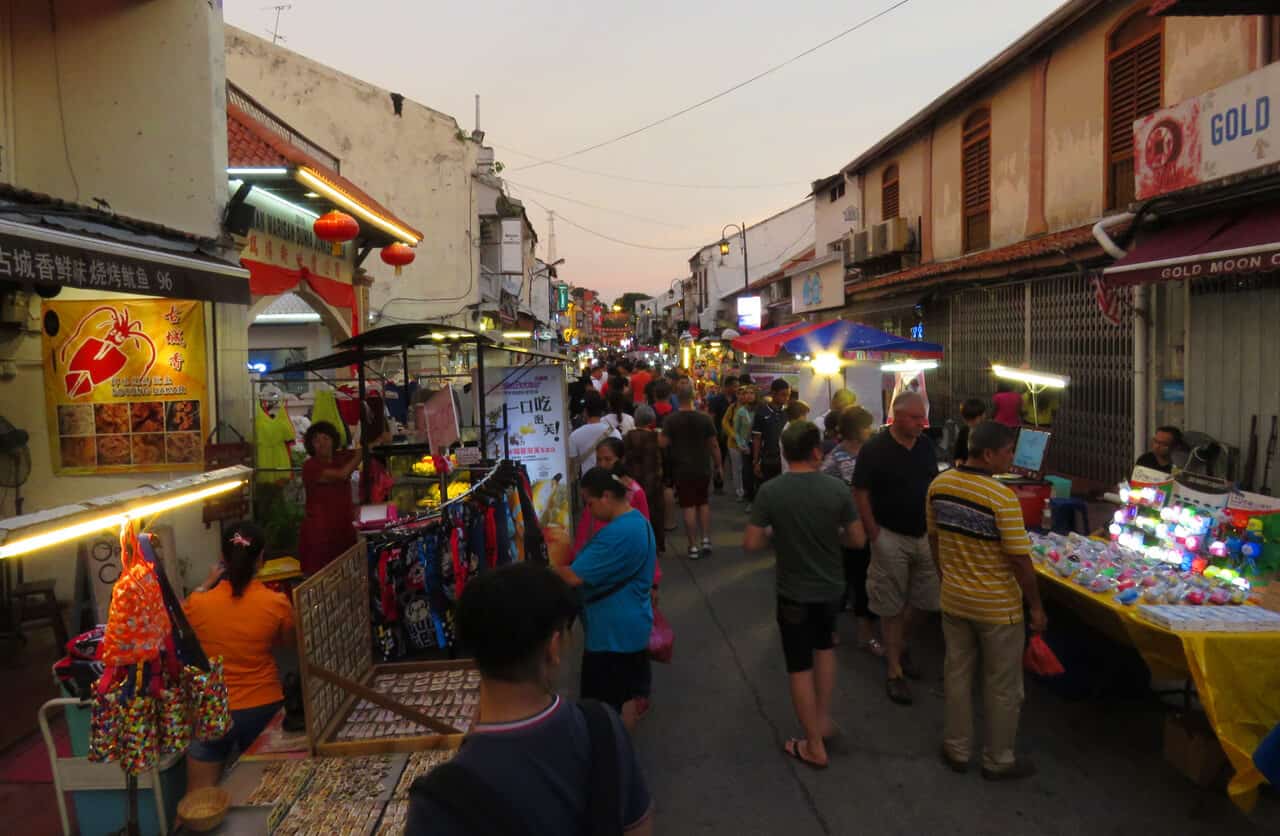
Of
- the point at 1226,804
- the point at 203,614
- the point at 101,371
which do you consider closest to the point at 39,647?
the point at 101,371

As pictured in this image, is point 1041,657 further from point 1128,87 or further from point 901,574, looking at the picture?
point 1128,87

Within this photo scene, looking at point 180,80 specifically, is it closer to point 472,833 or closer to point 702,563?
point 702,563

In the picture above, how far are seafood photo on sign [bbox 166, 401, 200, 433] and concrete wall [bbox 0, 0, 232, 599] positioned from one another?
6.3 inches

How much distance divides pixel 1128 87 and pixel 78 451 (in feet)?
42.3


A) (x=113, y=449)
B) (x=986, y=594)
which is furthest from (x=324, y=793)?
(x=113, y=449)

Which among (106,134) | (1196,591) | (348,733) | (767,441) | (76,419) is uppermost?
(106,134)

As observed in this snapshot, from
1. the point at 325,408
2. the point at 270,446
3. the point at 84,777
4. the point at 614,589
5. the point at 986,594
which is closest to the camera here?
the point at 84,777

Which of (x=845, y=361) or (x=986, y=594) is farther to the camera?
(x=845, y=361)

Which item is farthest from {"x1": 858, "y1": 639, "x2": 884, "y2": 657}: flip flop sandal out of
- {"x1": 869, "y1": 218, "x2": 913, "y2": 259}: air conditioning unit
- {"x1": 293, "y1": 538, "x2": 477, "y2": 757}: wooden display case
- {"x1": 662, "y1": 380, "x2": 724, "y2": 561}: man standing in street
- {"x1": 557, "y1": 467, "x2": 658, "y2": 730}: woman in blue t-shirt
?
{"x1": 869, "y1": 218, "x2": 913, "y2": 259}: air conditioning unit

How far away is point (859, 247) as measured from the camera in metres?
20.7

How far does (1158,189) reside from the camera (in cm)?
868

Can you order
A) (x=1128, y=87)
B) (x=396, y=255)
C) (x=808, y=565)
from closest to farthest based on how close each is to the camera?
(x=808, y=565) → (x=1128, y=87) → (x=396, y=255)

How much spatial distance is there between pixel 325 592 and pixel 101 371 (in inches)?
202

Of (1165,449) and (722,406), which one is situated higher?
(722,406)
